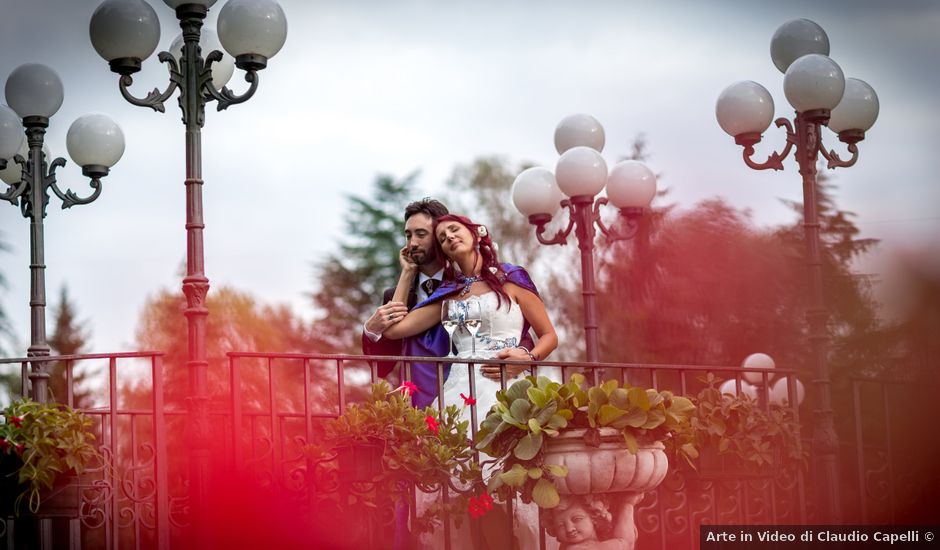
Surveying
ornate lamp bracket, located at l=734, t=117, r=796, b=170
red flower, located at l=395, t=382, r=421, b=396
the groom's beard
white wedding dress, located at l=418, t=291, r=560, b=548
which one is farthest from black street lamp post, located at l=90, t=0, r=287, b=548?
ornate lamp bracket, located at l=734, t=117, r=796, b=170

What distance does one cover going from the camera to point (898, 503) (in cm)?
1011

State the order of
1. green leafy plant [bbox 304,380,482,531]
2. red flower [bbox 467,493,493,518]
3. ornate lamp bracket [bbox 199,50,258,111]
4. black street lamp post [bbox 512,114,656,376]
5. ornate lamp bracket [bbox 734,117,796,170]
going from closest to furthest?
1. green leafy plant [bbox 304,380,482,531]
2. red flower [bbox 467,493,493,518]
3. ornate lamp bracket [bbox 199,50,258,111]
4. ornate lamp bracket [bbox 734,117,796,170]
5. black street lamp post [bbox 512,114,656,376]

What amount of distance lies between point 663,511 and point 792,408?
1.31 m

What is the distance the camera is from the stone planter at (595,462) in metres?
6.61

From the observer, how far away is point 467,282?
8039mm

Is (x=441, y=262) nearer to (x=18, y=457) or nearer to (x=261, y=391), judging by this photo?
(x=18, y=457)

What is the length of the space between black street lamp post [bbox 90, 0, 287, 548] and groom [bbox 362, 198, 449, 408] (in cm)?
103

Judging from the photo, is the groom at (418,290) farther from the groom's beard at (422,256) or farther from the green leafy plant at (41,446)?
the green leafy plant at (41,446)


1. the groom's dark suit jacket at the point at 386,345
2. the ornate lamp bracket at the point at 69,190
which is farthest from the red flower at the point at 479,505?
the ornate lamp bracket at the point at 69,190

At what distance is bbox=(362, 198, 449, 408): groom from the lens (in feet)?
26.4

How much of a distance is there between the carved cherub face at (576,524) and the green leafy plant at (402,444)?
60 cm

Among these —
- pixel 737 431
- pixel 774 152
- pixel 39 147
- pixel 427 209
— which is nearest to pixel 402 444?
pixel 427 209

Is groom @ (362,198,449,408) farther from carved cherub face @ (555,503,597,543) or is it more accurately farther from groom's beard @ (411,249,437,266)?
carved cherub face @ (555,503,597,543)

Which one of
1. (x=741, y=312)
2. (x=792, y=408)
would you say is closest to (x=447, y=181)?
(x=741, y=312)
